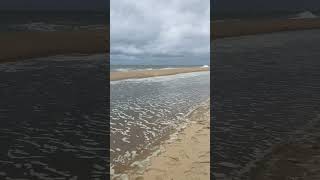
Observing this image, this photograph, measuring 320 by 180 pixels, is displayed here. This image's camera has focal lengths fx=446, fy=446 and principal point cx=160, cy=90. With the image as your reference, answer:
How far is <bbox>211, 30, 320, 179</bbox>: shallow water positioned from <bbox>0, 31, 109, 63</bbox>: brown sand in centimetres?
887

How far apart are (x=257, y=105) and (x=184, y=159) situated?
11.5ft

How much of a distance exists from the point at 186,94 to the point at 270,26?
83.6ft

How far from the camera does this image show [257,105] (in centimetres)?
913

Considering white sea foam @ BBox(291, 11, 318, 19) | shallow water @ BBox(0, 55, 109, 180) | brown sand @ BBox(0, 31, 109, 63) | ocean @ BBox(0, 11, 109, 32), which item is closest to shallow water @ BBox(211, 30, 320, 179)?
shallow water @ BBox(0, 55, 109, 180)

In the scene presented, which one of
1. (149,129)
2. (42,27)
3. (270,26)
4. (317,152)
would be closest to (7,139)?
(149,129)

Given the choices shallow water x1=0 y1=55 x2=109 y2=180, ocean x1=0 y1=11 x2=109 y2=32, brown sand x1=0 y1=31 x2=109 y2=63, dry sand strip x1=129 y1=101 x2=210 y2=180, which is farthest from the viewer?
ocean x1=0 y1=11 x2=109 y2=32

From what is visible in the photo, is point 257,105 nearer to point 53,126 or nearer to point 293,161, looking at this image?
point 293,161

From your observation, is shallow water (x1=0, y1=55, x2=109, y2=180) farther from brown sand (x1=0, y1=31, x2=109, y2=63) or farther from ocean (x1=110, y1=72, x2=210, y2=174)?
brown sand (x1=0, y1=31, x2=109, y2=63)

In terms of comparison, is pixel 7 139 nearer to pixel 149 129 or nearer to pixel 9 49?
pixel 149 129

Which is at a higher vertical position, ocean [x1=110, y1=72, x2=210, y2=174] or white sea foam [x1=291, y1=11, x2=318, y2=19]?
white sea foam [x1=291, y1=11, x2=318, y2=19]

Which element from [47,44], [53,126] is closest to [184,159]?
[53,126]

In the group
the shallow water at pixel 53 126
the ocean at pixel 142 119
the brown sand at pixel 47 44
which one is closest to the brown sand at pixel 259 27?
the brown sand at pixel 47 44

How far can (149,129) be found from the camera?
8.05 m

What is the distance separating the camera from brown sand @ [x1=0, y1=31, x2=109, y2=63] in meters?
20.7
